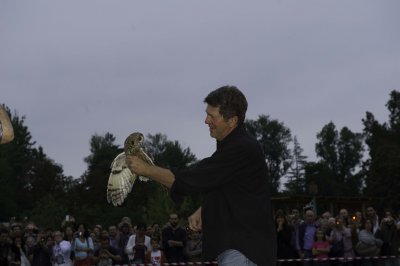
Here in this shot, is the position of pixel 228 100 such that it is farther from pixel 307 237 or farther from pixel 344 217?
pixel 344 217

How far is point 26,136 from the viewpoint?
98.8 m

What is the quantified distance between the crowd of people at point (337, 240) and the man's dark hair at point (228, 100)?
1139cm

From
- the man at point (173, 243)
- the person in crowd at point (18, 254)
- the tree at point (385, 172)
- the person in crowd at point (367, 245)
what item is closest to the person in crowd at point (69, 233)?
the person in crowd at point (18, 254)

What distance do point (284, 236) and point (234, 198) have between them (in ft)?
38.9

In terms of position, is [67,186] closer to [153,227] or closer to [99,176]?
[99,176]

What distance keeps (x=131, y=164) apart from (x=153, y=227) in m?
12.4

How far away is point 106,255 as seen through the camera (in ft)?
54.6

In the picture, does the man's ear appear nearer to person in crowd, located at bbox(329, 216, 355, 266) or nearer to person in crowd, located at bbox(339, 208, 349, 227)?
person in crowd, located at bbox(329, 216, 355, 266)

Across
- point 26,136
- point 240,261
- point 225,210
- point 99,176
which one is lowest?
point 240,261

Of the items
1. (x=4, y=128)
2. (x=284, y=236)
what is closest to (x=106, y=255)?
(x=284, y=236)

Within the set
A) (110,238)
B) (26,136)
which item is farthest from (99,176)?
(110,238)

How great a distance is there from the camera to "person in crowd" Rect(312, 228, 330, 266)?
1728 cm

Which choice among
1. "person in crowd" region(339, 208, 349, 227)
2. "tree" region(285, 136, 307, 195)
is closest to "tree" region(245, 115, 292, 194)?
"tree" region(285, 136, 307, 195)

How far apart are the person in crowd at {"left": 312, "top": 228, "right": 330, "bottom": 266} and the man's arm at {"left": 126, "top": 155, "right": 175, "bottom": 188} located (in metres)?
12.2
